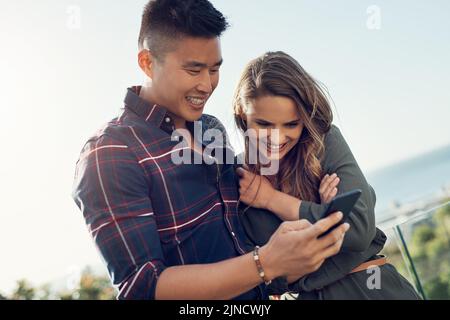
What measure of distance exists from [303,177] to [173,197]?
0.74 m

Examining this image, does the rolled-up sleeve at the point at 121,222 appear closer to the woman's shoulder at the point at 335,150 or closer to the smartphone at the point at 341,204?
the smartphone at the point at 341,204

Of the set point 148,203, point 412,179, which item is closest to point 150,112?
point 148,203

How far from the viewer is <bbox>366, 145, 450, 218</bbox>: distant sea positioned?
5150 centimetres

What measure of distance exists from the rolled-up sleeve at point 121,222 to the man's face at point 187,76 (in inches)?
22.7

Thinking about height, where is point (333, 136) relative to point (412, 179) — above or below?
above

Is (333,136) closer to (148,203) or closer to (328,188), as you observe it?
(328,188)

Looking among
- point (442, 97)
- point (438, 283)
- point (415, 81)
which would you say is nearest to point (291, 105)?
point (438, 283)

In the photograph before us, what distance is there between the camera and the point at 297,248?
65.8 inches

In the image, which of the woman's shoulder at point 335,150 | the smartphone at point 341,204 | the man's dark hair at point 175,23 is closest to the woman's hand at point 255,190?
the woman's shoulder at point 335,150

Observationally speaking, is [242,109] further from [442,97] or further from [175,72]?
[442,97]

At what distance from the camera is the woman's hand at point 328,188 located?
88.9 inches
